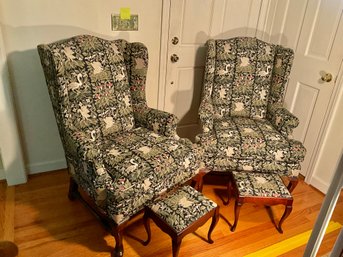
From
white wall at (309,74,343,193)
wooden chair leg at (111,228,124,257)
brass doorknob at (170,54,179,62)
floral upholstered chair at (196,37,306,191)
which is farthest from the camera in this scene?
brass doorknob at (170,54,179,62)

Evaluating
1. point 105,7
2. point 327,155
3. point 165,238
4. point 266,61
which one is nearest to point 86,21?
point 105,7

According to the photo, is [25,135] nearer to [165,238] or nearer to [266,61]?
[165,238]

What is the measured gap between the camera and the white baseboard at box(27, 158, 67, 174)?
2.27m

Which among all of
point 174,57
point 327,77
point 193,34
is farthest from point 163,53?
point 327,77

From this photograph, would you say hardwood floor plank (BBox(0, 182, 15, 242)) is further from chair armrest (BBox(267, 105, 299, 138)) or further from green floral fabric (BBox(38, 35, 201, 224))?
chair armrest (BBox(267, 105, 299, 138))

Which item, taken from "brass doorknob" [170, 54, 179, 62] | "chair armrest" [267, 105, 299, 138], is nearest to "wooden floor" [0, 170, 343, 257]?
"chair armrest" [267, 105, 299, 138]

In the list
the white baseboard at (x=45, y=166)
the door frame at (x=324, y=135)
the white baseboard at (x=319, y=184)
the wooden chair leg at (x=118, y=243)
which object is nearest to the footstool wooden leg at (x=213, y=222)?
the wooden chair leg at (x=118, y=243)

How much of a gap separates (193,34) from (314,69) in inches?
41.8

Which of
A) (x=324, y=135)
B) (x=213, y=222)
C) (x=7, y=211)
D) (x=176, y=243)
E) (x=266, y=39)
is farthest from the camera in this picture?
(x=266, y=39)

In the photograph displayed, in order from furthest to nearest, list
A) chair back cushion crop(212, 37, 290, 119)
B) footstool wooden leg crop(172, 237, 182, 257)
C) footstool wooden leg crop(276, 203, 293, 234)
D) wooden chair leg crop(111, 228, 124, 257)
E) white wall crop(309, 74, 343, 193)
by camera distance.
Answer: 1. chair back cushion crop(212, 37, 290, 119)
2. white wall crop(309, 74, 343, 193)
3. footstool wooden leg crop(276, 203, 293, 234)
4. wooden chair leg crop(111, 228, 124, 257)
5. footstool wooden leg crop(172, 237, 182, 257)

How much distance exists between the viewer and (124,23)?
217 centimetres

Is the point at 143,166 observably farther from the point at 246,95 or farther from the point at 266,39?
the point at 266,39

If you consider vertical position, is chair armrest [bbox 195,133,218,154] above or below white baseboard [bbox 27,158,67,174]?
above

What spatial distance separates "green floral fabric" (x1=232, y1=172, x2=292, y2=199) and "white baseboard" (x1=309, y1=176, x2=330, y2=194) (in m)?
0.69
